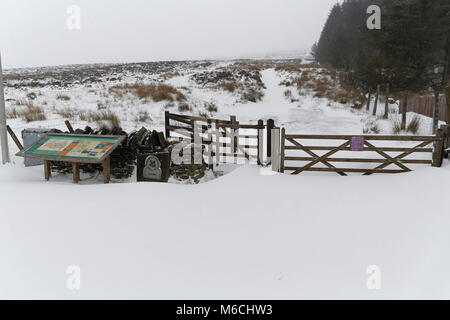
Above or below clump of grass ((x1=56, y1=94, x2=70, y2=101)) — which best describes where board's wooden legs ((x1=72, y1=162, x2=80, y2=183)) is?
below

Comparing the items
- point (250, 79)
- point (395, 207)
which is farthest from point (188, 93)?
point (395, 207)

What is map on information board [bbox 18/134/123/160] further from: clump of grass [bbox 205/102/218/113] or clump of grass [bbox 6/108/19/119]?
clump of grass [bbox 205/102/218/113]

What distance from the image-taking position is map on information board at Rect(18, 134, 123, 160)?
8133 mm

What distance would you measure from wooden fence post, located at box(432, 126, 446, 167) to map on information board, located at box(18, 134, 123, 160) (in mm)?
8093

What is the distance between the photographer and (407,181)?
734cm

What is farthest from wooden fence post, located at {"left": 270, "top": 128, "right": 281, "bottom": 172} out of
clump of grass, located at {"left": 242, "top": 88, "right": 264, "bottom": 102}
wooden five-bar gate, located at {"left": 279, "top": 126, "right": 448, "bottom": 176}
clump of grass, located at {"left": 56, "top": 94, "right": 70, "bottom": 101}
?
clump of grass, located at {"left": 56, "top": 94, "right": 70, "bottom": 101}

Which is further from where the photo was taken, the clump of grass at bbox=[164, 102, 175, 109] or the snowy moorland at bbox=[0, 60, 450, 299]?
the clump of grass at bbox=[164, 102, 175, 109]

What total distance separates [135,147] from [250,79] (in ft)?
94.0

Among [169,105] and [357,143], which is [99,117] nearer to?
[169,105]

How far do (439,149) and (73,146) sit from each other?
9441 mm

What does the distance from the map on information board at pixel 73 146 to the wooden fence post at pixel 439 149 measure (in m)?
8.09

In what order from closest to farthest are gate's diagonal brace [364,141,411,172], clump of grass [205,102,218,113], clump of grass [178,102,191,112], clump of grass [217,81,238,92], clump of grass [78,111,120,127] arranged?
gate's diagonal brace [364,141,411,172], clump of grass [78,111,120,127], clump of grass [178,102,191,112], clump of grass [205,102,218,113], clump of grass [217,81,238,92]

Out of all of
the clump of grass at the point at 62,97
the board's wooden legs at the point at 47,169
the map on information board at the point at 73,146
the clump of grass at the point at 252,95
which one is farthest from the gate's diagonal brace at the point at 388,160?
the clump of grass at the point at 62,97

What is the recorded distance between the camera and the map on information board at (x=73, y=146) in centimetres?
813
